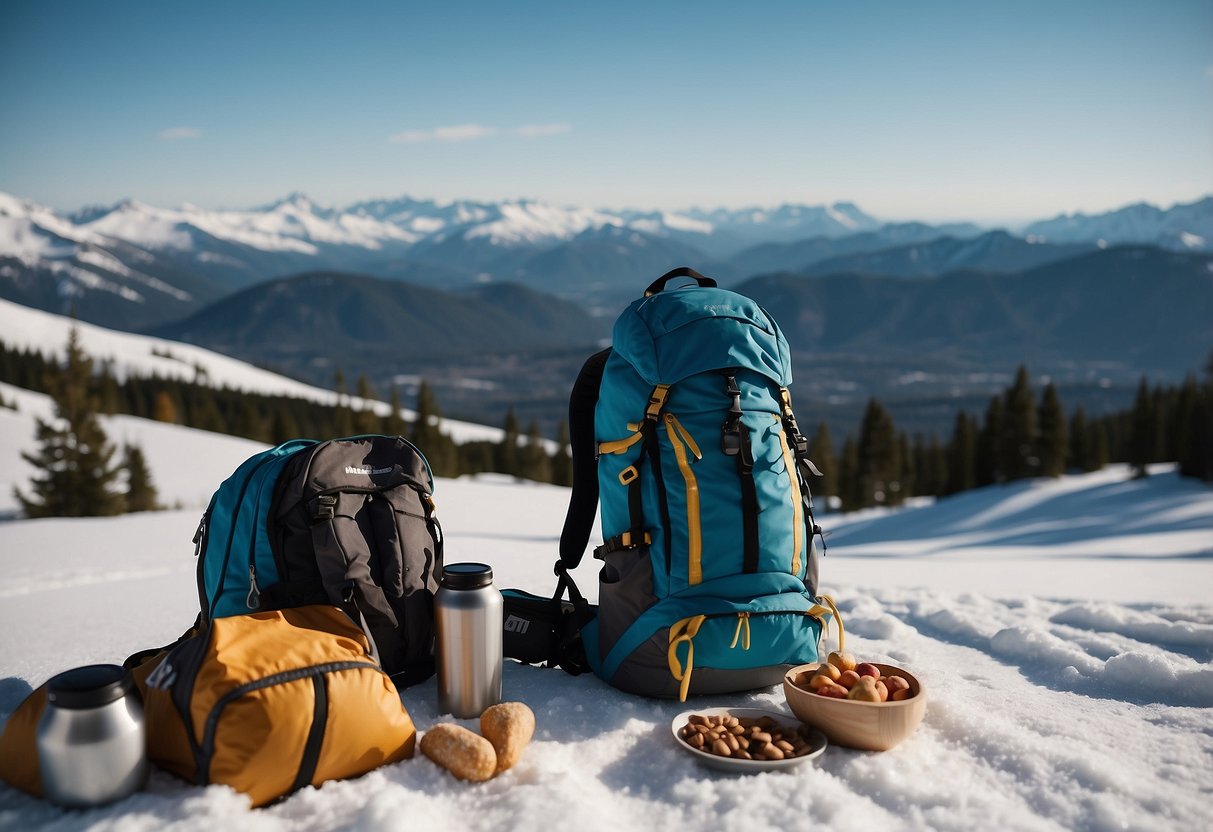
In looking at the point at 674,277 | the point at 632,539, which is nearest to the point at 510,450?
the point at 674,277

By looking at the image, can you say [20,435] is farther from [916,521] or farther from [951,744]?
[951,744]

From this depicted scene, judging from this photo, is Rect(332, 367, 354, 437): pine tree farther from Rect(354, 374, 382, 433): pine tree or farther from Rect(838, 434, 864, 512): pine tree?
Rect(838, 434, 864, 512): pine tree

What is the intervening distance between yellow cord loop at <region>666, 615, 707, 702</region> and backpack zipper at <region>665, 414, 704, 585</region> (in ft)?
0.65

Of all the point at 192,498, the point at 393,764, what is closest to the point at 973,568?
the point at 393,764

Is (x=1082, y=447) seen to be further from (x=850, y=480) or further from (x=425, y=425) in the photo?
(x=425, y=425)

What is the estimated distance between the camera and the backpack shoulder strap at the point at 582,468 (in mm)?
4449

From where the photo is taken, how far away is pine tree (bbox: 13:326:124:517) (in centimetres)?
3362

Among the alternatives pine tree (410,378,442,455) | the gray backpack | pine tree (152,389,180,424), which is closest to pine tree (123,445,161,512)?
pine tree (410,378,442,455)

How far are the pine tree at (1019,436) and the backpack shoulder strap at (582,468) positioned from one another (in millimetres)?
43102

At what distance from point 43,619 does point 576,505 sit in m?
4.41

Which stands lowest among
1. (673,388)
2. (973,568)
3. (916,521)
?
(916,521)

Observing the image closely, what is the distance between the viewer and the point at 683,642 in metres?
3.59

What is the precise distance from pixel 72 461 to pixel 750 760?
39.6 metres

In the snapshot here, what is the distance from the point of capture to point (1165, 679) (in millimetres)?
4031
